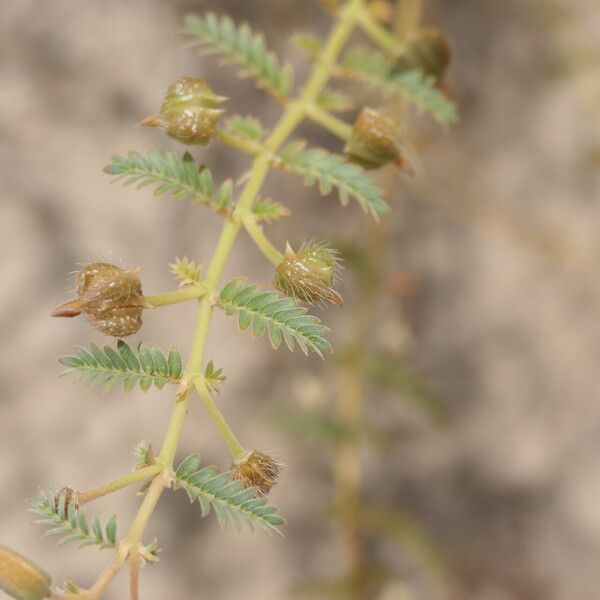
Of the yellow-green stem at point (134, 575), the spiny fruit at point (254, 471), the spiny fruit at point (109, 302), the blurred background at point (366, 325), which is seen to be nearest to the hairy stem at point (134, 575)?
the yellow-green stem at point (134, 575)

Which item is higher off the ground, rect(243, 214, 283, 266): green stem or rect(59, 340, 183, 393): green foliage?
rect(243, 214, 283, 266): green stem

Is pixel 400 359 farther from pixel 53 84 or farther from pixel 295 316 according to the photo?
pixel 295 316

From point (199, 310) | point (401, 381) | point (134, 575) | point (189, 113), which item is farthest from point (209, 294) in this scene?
point (401, 381)

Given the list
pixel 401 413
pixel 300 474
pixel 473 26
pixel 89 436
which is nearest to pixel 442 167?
pixel 473 26

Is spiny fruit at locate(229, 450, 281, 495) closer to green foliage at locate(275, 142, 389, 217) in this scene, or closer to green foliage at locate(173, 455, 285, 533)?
green foliage at locate(173, 455, 285, 533)

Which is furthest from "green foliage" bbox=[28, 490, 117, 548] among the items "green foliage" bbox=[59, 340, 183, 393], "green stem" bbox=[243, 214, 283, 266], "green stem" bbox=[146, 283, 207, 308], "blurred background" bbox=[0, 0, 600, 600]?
"blurred background" bbox=[0, 0, 600, 600]

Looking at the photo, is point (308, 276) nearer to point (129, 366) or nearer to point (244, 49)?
point (129, 366)
